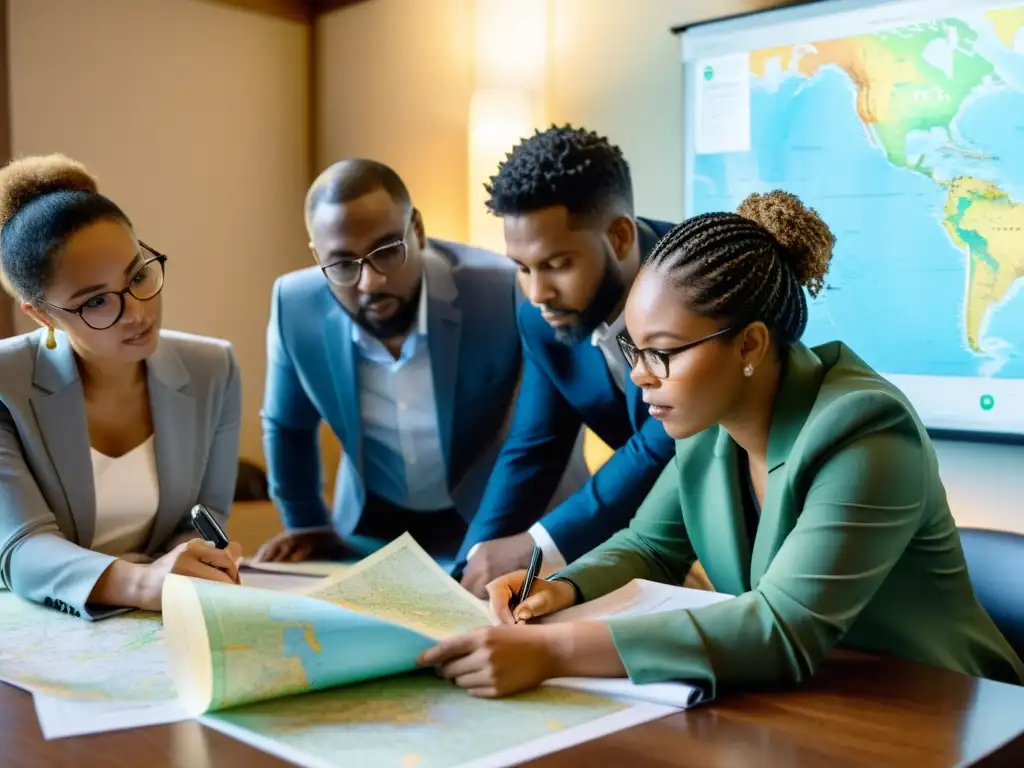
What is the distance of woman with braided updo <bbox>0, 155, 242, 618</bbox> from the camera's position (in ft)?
5.82

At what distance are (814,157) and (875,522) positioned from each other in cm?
193

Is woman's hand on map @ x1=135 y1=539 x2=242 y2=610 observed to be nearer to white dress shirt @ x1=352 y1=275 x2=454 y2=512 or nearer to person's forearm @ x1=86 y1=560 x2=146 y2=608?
person's forearm @ x1=86 y1=560 x2=146 y2=608

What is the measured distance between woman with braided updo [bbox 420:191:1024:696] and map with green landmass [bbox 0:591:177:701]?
341 millimetres

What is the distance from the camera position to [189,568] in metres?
1.57

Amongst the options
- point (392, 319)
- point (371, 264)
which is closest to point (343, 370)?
point (392, 319)

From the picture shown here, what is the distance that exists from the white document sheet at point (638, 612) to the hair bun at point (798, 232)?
0.44 metres

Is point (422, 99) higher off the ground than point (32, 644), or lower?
higher

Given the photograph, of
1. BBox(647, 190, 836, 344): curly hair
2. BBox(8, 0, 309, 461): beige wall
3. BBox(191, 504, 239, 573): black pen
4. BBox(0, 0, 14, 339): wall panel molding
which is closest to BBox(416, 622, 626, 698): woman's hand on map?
BBox(647, 190, 836, 344): curly hair

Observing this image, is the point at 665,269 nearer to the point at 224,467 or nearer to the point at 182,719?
the point at 182,719

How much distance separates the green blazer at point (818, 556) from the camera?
1197 millimetres

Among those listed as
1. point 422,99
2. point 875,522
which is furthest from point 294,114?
point 875,522

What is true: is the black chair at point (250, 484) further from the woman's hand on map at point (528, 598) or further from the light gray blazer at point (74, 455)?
the woman's hand on map at point (528, 598)

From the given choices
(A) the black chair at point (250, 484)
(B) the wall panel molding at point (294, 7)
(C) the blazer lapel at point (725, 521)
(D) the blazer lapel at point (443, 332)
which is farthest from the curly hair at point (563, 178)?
(B) the wall panel molding at point (294, 7)

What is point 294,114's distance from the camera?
4547mm
